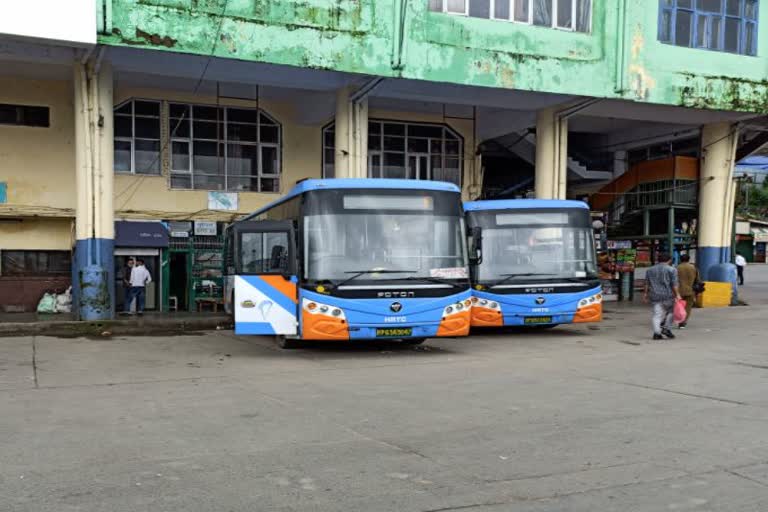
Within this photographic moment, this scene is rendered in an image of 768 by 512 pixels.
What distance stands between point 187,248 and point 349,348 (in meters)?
11.1

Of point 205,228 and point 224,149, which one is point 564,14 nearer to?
point 224,149

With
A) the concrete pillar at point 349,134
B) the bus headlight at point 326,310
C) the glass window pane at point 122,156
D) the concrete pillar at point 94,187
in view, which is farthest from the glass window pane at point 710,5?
the glass window pane at point 122,156

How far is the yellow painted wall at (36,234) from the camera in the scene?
21.0 m

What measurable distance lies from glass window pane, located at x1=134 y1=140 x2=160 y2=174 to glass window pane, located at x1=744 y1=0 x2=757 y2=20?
746 inches

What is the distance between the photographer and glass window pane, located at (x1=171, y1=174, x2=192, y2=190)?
22.4 metres

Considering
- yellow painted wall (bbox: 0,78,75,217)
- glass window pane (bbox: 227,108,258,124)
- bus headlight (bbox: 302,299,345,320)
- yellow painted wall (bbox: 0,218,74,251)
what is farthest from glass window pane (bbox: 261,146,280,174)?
bus headlight (bbox: 302,299,345,320)

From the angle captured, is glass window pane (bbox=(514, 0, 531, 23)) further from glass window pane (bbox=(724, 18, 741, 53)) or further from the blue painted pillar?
the blue painted pillar

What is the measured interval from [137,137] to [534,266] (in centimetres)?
1331

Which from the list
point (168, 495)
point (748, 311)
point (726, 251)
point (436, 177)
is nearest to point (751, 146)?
point (726, 251)

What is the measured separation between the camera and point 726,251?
25.1 meters

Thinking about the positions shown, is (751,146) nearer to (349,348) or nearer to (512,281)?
(512,281)

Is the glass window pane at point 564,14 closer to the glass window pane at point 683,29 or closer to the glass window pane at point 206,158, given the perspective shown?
the glass window pane at point 683,29

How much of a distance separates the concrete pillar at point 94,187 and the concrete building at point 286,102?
1.9 inches

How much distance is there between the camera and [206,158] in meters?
22.8
